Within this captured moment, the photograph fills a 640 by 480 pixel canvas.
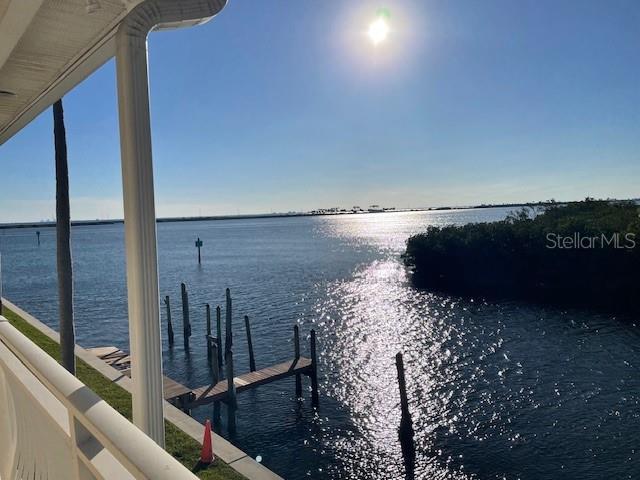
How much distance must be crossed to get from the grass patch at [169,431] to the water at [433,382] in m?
4.38

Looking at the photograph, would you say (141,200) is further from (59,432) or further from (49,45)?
(49,45)

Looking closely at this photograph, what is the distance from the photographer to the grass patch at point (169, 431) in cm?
652

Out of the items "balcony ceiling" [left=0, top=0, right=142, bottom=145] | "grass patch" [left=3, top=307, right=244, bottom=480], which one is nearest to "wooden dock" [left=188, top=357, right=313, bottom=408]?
"grass patch" [left=3, top=307, right=244, bottom=480]

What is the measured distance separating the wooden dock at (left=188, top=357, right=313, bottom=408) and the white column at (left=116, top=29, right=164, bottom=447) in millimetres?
10366

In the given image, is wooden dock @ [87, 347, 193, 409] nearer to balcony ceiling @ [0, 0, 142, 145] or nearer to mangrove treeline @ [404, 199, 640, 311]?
balcony ceiling @ [0, 0, 142, 145]

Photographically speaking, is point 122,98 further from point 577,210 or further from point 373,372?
point 577,210

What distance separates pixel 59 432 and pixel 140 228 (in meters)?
0.99

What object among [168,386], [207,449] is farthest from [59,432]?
[168,386]

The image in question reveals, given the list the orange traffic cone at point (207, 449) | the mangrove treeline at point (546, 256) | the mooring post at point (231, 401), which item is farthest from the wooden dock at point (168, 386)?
the mangrove treeline at point (546, 256)

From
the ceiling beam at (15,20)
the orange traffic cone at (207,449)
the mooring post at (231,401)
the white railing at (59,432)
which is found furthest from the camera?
the mooring post at (231,401)

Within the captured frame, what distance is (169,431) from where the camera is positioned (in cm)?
761

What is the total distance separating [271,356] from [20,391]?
17.4 m

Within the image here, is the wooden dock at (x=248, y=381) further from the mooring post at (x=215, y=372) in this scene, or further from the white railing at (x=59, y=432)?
the white railing at (x=59, y=432)

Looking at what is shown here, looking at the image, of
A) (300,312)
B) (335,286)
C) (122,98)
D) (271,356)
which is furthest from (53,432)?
(335,286)
